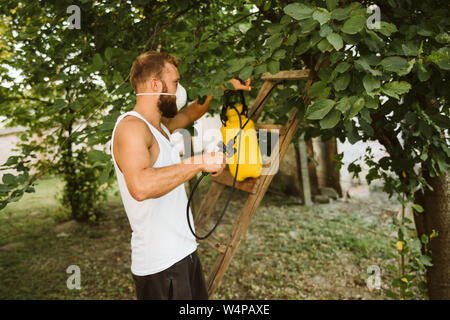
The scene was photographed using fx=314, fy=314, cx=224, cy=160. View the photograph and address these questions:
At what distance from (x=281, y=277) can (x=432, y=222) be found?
5.65ft

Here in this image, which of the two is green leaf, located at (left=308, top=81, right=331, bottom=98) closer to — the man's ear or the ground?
the man's ear

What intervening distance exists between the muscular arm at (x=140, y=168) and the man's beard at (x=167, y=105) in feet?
0.88

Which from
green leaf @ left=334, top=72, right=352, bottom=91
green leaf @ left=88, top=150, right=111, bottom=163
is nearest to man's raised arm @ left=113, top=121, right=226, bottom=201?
green leaf @ left=88, top=150, right=111, bottom=163

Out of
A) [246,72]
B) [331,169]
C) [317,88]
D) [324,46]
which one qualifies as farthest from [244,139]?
[331,169]

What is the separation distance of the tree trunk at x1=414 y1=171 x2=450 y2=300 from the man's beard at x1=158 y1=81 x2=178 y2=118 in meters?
1.88

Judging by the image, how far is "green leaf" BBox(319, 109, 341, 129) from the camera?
129 cm

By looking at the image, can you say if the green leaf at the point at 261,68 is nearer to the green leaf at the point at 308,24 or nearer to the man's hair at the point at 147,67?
the green leaf at the point at 308,24

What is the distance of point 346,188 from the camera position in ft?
18.7

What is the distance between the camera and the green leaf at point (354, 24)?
45.2 inches

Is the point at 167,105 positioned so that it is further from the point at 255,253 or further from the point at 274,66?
the point at 255,253

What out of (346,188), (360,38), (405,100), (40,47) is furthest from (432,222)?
(346,188)

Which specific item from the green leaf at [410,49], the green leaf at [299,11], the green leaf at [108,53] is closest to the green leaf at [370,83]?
the green leaf at [410,49]

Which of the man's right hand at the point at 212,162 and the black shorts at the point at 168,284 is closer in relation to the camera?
the man's right hand at the point at 212,162

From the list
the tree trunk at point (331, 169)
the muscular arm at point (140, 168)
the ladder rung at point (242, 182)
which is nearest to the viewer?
the muscular arm at point (140, 168)
